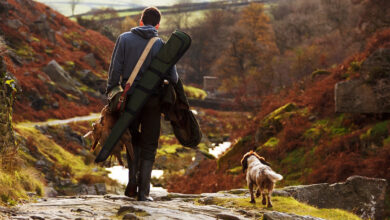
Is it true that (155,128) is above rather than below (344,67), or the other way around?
below

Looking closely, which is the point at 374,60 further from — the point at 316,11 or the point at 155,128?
the point at 316,11

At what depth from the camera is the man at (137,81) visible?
6750mm

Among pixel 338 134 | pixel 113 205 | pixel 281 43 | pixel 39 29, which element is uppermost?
pixel 281 43

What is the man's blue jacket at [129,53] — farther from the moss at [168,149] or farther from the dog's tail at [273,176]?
the moss at [168,149]

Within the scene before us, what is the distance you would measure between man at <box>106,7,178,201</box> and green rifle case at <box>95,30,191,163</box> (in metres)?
0.12

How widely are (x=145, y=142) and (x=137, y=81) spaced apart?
858 mm

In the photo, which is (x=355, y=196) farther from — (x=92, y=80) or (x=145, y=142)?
(x=92, y=80)

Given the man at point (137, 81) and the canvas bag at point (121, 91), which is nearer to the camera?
the canvas bag at point (121, 91)

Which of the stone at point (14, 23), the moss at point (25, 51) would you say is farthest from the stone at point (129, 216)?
the stone at point (14, 23)

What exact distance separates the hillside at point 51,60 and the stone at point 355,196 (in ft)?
72.9

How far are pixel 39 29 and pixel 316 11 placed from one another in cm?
4066

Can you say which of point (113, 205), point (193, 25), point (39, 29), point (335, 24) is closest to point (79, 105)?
point (39, 29)

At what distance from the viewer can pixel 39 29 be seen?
46312 mm

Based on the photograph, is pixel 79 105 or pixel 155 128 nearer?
pixel 155 128
